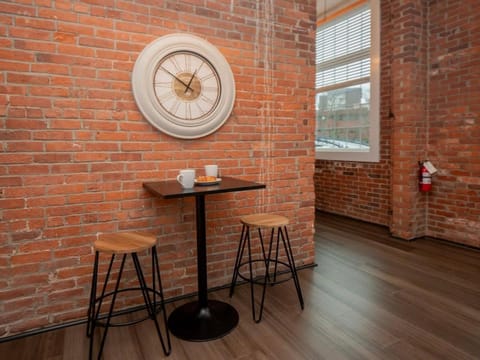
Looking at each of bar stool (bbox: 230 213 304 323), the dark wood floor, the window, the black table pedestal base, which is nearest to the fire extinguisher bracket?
the window

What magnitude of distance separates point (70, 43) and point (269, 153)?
5.75ft

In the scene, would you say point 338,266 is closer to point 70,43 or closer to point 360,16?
point 70,43

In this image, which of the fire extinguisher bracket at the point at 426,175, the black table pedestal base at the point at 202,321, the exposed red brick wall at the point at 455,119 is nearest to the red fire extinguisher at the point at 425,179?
the fire extinguisher bracket at the point at 426,175

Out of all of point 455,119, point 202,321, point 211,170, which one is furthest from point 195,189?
point 455,119

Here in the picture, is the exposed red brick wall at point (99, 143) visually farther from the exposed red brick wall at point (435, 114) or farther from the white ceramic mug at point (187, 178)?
the exposed red brick wall at point (435, 114)

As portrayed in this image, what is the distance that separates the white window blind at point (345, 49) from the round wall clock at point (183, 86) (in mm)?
3004

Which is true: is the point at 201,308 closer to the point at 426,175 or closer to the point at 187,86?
the point at 187,86

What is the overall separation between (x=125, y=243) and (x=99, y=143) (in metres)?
0.78

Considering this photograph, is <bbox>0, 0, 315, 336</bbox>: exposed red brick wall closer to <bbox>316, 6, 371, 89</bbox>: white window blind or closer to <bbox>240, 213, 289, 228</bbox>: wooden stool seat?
<bbox>240, 213, 289, 228</bbox>: wooden stool seat

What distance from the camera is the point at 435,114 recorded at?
3963mm

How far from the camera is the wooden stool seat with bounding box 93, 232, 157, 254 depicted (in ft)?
6.17

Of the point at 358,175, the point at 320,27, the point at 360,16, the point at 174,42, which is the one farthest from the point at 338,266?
the point at 320,27

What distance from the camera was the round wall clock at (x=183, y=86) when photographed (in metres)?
2.40

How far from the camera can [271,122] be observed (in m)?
3.01
